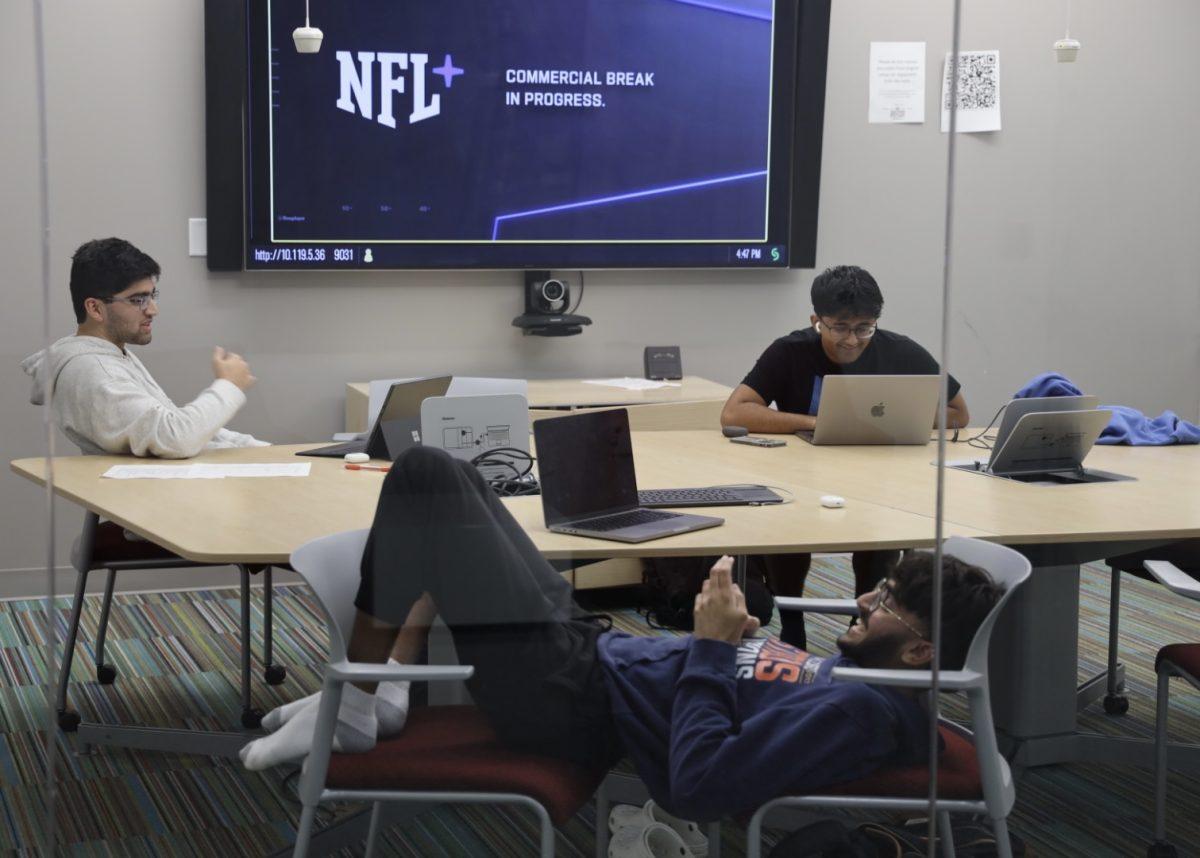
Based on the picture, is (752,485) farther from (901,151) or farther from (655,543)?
(901,151)

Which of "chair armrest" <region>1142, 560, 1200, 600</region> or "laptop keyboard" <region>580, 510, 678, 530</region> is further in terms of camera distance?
"laptop keyboard" <region>580, 510, 678, 530</region>

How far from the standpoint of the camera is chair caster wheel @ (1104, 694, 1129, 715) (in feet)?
8.70

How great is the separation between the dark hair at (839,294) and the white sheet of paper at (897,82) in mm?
278

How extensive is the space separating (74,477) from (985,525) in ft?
4.94

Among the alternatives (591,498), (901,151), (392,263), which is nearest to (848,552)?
(591,498)

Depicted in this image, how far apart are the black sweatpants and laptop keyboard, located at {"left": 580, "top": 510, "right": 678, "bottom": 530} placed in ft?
1.30

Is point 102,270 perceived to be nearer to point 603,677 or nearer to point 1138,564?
point 603,677

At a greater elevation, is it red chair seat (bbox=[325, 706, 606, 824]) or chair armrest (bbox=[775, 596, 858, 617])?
chair armrest (bbox=[775, 596, 858, 617])

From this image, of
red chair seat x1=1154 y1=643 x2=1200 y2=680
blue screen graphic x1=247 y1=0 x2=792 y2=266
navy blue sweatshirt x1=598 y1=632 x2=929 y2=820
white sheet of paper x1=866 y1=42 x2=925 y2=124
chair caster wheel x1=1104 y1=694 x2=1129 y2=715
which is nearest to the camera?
navy blue sweatshirt x1=598 y1=632 x2=929 y2=820

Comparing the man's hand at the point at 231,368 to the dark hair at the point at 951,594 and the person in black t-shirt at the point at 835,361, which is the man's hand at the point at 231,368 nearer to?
the person in black t-shirt at the point at 835,361

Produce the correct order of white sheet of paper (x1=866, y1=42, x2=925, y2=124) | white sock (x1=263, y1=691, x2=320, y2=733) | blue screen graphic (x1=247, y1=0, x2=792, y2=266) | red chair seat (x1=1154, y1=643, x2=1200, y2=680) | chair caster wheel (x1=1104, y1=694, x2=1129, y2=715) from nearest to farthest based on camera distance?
white sock (x1=263, y1=691, x2=320, y2=733)
white sheet of paper (x1=866, y1=42, x2=925, y2=124)
blue screen graphic (x1=247, y1=0, x2=792, y2=266)
red chair seat (x1=1154, y1=643, x2=1200, y2=680)
chair caster wheel (x1=1104, y1=694, x2=1129, y2=715)

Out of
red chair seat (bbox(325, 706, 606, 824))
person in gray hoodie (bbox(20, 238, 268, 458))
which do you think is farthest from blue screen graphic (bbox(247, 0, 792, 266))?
red chair seat (bbox(325, 706, 606, 824))

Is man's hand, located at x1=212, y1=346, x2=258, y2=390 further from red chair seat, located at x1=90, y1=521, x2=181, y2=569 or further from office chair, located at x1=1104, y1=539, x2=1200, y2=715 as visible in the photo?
office chair, located at x1=1104, y1=539, x2=1200, y2=715

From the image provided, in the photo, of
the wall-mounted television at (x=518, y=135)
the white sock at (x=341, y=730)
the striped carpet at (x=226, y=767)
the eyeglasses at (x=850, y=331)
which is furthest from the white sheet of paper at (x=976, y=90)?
the white sock at (x=341, y=730)
